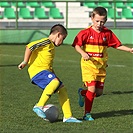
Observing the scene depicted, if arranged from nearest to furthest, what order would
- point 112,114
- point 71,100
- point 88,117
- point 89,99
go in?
point 88,117 → point 89,99 → point 112,114 → point 71,100

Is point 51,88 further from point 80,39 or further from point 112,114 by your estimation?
point 112,114

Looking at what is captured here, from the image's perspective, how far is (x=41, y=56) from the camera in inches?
290

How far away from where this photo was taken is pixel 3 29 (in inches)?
889

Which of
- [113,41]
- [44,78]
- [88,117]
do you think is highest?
[113,41]

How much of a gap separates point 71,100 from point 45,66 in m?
2.19

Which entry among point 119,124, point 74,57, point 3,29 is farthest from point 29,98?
point 3,29

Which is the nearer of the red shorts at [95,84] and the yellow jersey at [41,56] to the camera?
the yellow jersey at [41,56]

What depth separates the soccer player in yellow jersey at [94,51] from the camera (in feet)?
24.9

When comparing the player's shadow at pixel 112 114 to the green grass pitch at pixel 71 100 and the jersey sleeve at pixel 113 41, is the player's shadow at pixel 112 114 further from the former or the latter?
the jersey sleeve at pixel 113 41

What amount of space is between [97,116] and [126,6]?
66.5 ft

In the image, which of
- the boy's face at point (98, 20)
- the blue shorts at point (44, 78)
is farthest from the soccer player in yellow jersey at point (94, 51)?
the blue shorts at point (44, 78)

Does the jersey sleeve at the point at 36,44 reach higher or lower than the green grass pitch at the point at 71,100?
higher

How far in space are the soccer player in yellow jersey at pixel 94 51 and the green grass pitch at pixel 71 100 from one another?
37cm

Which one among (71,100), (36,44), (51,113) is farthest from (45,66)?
(71,100)
